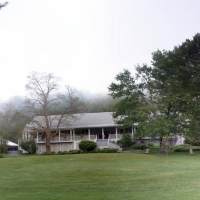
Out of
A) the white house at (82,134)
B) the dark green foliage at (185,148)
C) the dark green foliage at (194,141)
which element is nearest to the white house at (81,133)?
the white house at (82,134)

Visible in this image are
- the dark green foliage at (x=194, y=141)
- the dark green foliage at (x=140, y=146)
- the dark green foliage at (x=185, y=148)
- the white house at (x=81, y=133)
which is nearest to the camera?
the dark green foliage at (x=194, y=141)

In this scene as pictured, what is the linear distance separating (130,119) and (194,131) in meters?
3.08

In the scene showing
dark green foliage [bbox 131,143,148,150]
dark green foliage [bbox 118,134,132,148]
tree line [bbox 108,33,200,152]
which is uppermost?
tree line [bbox 108,33,200,152]

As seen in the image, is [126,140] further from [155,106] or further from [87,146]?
[155,106]

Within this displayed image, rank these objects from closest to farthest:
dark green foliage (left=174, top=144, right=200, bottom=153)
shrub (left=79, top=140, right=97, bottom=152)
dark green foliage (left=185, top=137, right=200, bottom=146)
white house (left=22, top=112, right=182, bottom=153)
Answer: dark green foliage (left=185, top=137, right=200, bottom=146) → dark green foliage (left=174, top=144, right=200, bottom=153) → shrub (left=79, top=140, right=97, bottom=152) → white house (left=22, top=112, right=182, bottom=153)

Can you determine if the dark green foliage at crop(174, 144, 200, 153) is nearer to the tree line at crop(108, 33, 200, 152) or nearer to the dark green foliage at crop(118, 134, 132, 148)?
the tree line at crop(108, 33, 200, 152)

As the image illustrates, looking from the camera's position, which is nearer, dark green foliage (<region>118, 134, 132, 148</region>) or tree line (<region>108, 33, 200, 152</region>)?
tree line (<region>108, 33, 200, 152</region>)

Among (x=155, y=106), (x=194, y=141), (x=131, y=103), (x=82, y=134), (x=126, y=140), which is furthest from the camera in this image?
(x=82, y=134)

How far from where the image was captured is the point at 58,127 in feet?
45.8

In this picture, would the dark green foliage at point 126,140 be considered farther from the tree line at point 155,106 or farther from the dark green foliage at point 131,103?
the dark green foliage at point 131,103

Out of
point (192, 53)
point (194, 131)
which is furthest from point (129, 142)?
point (192, 53)

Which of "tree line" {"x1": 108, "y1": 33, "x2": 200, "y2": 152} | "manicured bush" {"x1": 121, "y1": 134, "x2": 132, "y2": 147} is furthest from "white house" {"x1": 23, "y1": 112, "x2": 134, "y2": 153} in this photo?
"tree line" {"x1": 108, "y1": 33, "x2": 200, "y2": 152}

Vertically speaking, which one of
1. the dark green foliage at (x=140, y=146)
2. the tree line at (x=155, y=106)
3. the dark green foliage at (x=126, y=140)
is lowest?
the dark green foliage at (x=140, y=146)

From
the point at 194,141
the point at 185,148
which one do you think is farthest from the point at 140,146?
the point at 194,141
